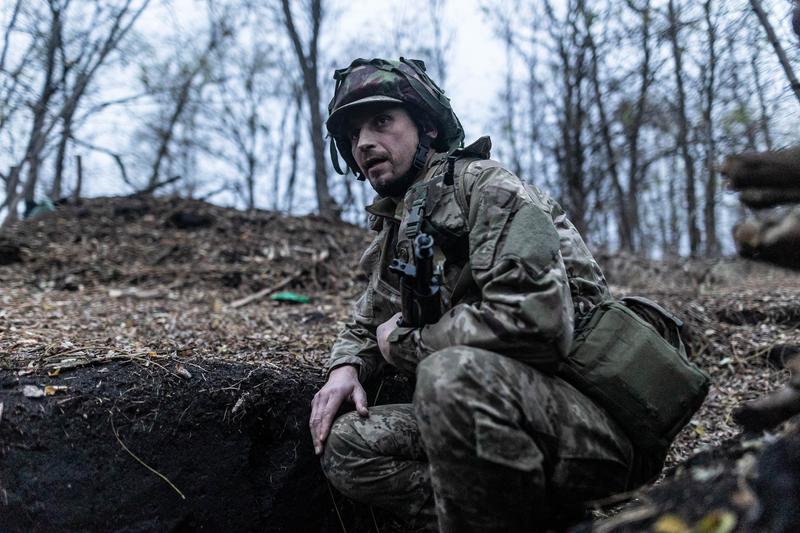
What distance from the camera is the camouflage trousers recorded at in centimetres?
195

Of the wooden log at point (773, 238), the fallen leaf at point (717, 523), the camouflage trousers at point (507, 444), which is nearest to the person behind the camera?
the fallen leaf at point (717, 523)

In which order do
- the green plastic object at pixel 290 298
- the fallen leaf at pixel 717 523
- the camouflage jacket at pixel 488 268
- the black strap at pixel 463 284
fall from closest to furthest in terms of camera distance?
the fallen leaf at pixel 717 523 < the camouflage jacket at pixel 488 268 < the black strap at pixel 463 284 < the green plastic object at pixel 290 298

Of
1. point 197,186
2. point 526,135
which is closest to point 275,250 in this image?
point 526,135

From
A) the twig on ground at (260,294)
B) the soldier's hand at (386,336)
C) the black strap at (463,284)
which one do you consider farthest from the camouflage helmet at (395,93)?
the twig on ground at (260,294)

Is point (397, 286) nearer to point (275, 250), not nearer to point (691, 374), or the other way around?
point (691, 374)

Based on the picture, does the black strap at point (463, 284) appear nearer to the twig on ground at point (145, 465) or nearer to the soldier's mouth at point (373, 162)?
the soldier's mouth at point (373, 162)

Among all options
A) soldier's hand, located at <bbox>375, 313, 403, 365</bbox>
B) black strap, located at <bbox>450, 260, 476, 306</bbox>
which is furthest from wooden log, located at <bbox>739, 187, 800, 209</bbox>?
soldier's hand, located at <bbox>375, 313, 403, 365</bbox>

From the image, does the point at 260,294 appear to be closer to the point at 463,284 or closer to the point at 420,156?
the point at 420,156

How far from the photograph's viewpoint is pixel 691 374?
2191mm

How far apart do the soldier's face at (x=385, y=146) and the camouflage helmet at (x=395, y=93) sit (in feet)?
0.24

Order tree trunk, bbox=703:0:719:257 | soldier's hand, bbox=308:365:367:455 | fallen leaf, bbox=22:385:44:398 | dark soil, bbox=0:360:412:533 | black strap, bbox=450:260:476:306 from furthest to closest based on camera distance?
tree trunk, bbox=703:0:719:257, fallen leaf, bbox=22:385:44:398, dark soil, bbox=0:360:412:533, soldier's hand, bbox=308:365:367:455, black strap, bbox=450:260:476:306

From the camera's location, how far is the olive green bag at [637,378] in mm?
2156

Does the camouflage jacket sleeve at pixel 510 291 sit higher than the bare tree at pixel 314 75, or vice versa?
the bare tree at pixel 314 75

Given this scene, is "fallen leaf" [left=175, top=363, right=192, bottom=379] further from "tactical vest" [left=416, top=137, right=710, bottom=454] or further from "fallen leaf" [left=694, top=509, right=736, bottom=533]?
"fallen leaf" [left=694, top=509, right=736, bottom=533]
